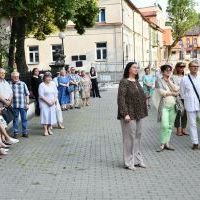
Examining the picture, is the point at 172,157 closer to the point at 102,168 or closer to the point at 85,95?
the point at 102,168

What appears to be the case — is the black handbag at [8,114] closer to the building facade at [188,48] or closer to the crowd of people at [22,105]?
the crowd of people at [22,105]

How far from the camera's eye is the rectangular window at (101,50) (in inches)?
1930

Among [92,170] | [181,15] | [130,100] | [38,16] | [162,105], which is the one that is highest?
[181,15]

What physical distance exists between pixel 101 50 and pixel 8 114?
120ft

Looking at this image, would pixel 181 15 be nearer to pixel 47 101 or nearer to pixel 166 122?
pixel 47 101

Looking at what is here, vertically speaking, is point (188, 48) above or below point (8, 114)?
above

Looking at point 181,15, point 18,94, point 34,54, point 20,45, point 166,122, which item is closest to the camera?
point 166,122

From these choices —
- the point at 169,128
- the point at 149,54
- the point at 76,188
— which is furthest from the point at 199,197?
the point at 149,54

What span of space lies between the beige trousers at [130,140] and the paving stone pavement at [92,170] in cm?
22

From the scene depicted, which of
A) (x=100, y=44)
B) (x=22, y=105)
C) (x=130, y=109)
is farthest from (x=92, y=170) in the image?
(x=100, y=44)

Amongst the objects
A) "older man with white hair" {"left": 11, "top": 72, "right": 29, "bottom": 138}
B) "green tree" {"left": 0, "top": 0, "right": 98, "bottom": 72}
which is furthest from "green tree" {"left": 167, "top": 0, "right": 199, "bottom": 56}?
"older man with white hair" {"left": 11, "top": 72, "right": 29, "bottom": 138}

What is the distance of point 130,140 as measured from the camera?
8930mm

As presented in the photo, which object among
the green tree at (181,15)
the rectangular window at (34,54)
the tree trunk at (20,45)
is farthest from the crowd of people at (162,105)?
the green tree at (181,15)

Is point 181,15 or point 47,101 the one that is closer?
point 47,101
